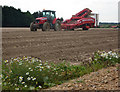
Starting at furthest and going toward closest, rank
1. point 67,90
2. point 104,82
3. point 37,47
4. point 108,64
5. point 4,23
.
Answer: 1. point 4,23
2. point 37,47
3. point 108,64
4. point 104,82
5. point 67,90

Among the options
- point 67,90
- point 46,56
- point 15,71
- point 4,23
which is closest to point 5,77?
point 15,71

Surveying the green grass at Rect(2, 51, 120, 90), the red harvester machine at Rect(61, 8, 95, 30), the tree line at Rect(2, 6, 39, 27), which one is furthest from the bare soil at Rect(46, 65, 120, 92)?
the tree line at Rect(2, 6, 39, 27)

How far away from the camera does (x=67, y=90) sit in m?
4.51

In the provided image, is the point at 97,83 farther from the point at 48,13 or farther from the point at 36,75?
the point at 48,13

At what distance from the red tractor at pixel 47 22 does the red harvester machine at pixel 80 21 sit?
5.45ft

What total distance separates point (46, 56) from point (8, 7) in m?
37.9

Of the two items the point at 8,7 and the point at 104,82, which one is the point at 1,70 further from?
the point at 8,7

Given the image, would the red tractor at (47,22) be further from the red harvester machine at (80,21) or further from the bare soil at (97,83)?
the bare soil at (97,83)

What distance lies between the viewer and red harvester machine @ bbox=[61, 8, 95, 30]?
2448 centimetres

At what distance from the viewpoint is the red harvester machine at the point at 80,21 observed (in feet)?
80.3

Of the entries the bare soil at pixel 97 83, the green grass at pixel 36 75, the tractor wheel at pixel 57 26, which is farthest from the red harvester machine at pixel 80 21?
the bare soil at pixel 97 83

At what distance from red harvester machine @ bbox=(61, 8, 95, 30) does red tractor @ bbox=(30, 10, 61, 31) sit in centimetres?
166

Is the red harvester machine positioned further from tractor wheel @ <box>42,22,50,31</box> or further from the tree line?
the tree line

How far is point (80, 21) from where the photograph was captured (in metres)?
25.4
